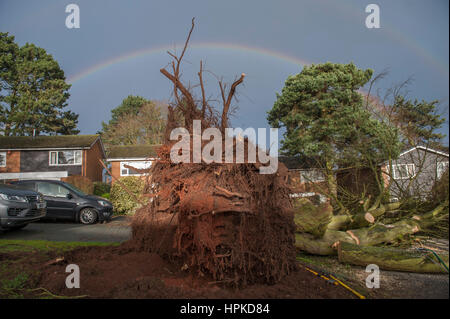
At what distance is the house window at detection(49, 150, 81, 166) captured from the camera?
27.7 meters

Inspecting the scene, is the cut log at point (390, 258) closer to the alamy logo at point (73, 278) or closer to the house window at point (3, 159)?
the alamy logo at point (73, 278)

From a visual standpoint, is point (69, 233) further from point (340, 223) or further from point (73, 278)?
point (340, 223)

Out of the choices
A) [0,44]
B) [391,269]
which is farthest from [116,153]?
[391,269]

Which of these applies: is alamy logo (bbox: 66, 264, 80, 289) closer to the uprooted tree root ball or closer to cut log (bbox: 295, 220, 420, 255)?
the uprooted tree root ball

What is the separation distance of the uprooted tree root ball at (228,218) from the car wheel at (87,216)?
8475mm

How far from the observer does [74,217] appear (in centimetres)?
1146

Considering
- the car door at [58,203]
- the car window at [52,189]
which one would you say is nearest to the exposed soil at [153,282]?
the car door at [58,203]

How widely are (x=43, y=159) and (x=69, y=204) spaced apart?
65.7ft

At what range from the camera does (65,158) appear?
28.0m

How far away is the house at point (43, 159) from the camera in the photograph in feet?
89.5

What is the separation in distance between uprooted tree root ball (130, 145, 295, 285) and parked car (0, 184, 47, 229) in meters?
6.24

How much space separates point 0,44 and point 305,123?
126ft
